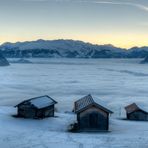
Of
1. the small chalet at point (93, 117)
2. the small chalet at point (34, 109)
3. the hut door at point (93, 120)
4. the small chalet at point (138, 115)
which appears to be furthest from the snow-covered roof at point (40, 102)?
the small chalet at point (138, 115)

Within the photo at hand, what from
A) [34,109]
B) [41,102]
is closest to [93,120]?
[34,109]

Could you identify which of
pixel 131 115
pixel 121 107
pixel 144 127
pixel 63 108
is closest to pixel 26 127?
pixel 144 127

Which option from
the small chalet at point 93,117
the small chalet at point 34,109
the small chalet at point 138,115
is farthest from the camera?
the small chalet at point 138,115

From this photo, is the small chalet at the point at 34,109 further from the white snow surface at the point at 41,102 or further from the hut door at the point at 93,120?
the hut door at the point at 93,120

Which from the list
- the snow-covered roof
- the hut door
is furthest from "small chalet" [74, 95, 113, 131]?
the snow-covered roof

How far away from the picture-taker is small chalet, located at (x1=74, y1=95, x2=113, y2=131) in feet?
137

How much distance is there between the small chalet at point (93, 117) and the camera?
41906 millimetres

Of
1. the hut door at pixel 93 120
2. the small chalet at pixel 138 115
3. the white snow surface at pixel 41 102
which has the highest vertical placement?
the white snow surface at pixel 41 102

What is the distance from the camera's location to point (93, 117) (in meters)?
42.1

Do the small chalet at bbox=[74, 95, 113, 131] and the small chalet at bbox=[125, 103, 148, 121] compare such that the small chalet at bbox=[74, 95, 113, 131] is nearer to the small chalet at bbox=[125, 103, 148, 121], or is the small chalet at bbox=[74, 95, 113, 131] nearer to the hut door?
the hut door

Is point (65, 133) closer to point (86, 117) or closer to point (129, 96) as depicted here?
point (86, 117)

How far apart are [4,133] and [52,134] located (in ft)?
16.0

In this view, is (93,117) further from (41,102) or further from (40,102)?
(41,102)

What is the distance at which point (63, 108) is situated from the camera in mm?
68125
